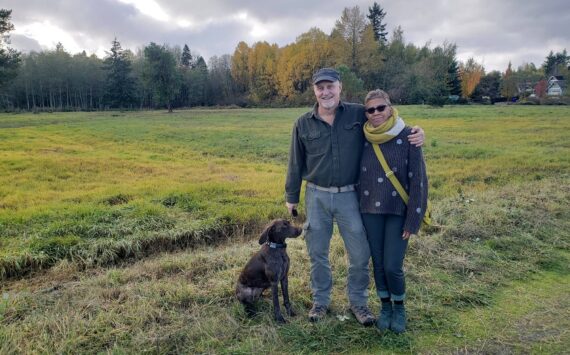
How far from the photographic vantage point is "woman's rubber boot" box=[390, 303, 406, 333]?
12.4ft

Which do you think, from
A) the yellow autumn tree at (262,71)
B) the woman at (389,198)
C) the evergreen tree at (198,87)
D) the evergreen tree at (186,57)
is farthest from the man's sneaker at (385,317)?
the evergreen tree at (186,57)

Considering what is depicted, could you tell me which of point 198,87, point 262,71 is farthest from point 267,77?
point 198,87

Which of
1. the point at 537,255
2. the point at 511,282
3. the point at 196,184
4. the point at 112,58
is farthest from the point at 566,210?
the point at 112,58

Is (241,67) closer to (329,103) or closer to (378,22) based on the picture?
(378,22)

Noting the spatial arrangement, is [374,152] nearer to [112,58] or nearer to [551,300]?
[551,300]

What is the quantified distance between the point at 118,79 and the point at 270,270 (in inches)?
2732

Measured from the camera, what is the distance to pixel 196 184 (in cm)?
1043

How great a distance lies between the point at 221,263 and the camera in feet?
17.6

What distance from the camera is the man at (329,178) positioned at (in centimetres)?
376

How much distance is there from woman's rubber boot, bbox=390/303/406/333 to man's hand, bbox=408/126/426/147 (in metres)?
1.69

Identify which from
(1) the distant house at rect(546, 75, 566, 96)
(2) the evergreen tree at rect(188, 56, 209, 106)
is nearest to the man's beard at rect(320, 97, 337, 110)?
(2) the evergreen tree at rect(188, 56, 209, 106)

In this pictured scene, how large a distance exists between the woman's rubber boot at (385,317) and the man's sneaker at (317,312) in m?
0.57

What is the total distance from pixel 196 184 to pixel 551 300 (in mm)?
8408

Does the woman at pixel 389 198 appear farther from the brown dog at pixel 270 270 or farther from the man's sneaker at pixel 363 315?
the brown dog at pixel 270 270
